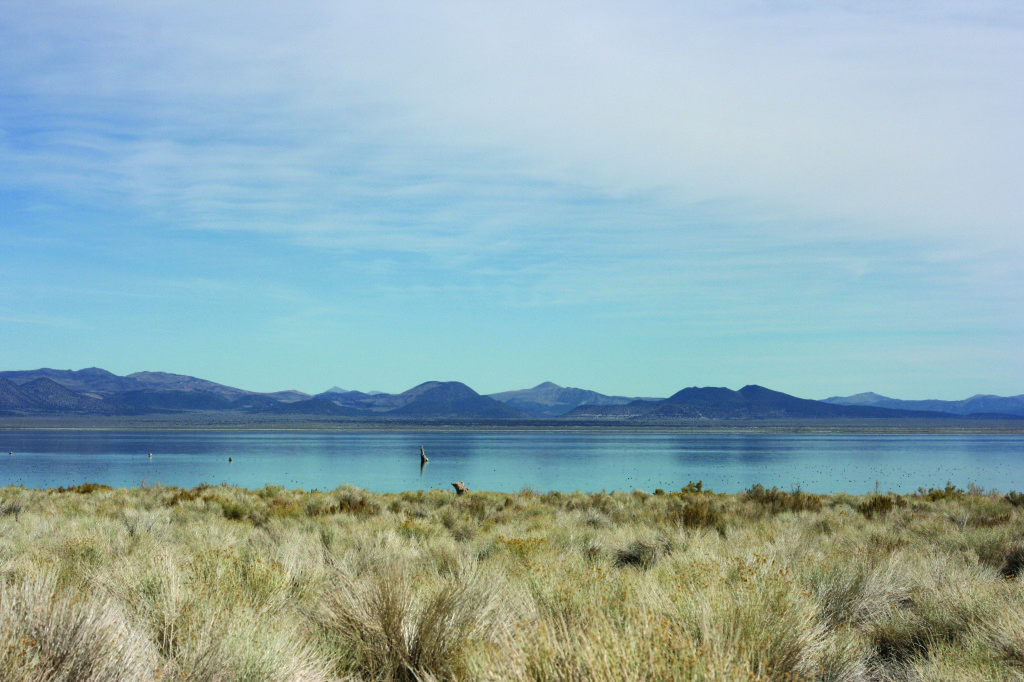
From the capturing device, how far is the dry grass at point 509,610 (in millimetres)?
4016

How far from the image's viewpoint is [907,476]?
4769 cm

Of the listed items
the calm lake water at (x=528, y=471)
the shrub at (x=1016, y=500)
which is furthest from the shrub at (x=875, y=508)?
the calm lake water at (x=528, y=471)

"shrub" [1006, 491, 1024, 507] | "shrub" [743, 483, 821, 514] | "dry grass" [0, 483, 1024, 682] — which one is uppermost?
"dry grass" [0, 483, 1024, 682]

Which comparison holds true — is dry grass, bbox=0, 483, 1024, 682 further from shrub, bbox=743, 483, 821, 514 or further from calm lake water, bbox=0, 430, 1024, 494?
calm lake water, bbox=0, 430, 1024, 494

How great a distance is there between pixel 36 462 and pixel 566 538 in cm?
5766

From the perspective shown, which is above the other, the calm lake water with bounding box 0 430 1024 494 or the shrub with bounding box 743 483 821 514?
the shrub with bounding box 743 483 821 514

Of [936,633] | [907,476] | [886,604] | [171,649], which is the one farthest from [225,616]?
[907,476]

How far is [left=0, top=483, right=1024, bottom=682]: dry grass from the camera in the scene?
4016mm

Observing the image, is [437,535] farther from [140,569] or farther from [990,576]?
[990,576]

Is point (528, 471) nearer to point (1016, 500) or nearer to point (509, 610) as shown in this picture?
point (1016, 500)

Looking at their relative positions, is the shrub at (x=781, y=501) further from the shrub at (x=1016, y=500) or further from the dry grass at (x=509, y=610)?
the dry grass at (x=509, y=610)

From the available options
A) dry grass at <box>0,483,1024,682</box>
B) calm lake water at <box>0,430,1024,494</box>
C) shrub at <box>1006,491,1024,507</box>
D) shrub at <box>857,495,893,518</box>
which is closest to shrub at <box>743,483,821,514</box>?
shrub at <box>857,495,893,518</box>

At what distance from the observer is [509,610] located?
596 centimetres

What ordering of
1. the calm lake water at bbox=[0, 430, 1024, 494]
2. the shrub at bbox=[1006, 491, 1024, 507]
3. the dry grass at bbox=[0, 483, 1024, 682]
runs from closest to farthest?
the dry grass at bbox=[0, 483, 1024, 682], the shrub at bbox=[1006, 491, 1024, 507], the calm lake water at bbox=[0, 430, 1024, 494]
